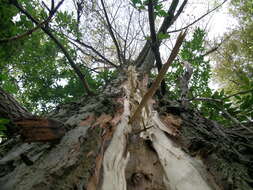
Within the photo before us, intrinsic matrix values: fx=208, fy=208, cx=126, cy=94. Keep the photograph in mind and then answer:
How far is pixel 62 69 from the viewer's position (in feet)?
18.7

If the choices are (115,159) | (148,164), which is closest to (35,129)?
(115,159)

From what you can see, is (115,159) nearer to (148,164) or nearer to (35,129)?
(148,164)

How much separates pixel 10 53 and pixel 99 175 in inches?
114

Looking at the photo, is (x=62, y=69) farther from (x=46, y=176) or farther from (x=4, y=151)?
(x=46, y=176)

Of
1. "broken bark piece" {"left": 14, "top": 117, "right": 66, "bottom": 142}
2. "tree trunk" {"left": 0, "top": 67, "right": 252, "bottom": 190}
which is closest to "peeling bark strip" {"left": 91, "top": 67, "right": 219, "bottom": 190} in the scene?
"tree trunk" {"left": 0, "top": 67, "right": 252, "bottom": 190}

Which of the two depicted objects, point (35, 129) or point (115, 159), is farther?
Answer: point (115, 159)

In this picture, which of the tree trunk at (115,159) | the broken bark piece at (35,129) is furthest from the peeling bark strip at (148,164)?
the broken bark piece at (35,129)

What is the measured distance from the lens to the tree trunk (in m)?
0.80

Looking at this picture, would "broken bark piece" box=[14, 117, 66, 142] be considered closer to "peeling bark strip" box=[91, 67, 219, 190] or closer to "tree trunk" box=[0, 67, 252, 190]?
"tree trunk" box=[0, 67, 252, 190]

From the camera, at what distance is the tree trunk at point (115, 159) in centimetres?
80

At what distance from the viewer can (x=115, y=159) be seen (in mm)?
1014

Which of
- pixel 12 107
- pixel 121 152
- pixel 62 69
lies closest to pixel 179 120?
pixel 121 152

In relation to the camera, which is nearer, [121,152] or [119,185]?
[119,185]

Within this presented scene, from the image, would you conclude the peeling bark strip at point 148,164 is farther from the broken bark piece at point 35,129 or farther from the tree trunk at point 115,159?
the broken bark piece at point 35,129
